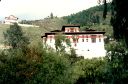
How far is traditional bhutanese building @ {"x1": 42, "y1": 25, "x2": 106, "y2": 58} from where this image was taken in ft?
293

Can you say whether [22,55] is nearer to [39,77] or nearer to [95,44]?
[39,77]

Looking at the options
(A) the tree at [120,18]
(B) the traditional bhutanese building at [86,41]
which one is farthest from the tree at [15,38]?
(A) the tree at [120,18]

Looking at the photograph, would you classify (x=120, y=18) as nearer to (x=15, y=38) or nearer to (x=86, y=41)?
(x=86, y=41)

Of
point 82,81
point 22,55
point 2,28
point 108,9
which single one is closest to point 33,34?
point 2,28

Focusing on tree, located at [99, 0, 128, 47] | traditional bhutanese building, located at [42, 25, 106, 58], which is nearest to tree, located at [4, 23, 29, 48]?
traditional bhutanese building, located at [42, 25, 106, 58]

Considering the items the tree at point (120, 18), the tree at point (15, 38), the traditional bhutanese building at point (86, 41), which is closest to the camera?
the tree at point (120, 18)

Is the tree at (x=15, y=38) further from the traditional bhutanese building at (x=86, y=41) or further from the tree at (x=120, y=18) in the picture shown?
the tree at (x=120, y=18)

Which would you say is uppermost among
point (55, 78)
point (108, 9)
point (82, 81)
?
point (108, 9)

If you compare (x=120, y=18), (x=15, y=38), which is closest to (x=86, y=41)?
(x=15, y=38)

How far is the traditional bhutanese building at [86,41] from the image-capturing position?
8931 centimetres

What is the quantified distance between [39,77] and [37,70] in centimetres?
173

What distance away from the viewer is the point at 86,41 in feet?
299

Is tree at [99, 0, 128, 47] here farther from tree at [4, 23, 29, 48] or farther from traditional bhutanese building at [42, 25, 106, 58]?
tree at [4, 23, 29, 48]

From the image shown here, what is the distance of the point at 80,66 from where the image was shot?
244 ft
